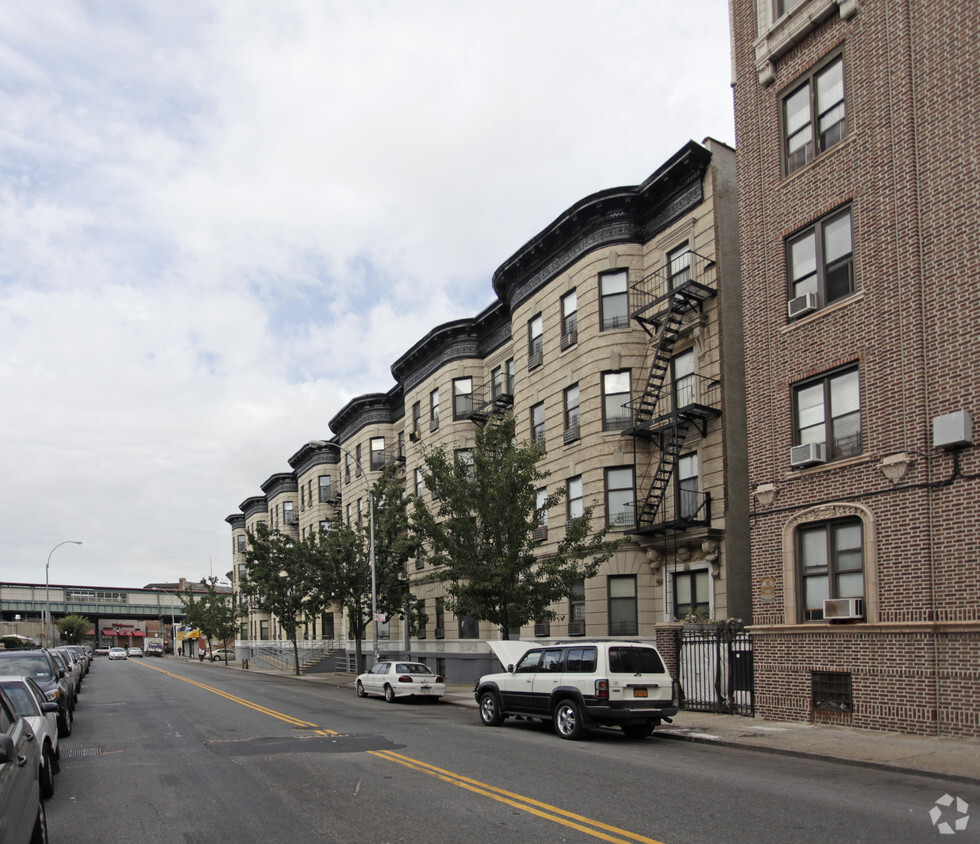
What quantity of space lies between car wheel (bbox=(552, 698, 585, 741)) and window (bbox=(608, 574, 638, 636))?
384 inches

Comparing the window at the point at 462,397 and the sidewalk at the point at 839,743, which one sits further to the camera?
the window at the point at 462,397

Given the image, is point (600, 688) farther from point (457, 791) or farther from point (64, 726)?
point (64, 726)

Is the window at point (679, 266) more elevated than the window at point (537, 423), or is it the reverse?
the window at point (679, 266)

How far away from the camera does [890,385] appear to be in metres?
16.0

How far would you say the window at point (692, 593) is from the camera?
23453 millimetres

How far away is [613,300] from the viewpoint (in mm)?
27391

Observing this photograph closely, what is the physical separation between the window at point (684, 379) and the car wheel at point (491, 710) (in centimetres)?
986

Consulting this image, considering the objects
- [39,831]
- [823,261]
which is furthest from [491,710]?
[39,831]

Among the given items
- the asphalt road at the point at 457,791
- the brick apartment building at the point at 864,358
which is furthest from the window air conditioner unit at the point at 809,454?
the asphalt road at the point at 457,791

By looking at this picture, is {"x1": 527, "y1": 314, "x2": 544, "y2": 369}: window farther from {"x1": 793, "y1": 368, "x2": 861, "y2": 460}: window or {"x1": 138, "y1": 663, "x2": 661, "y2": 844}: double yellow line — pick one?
{"x1": 138, "y1": 663, "x2": 661, "y2": 844}: double yellow line
